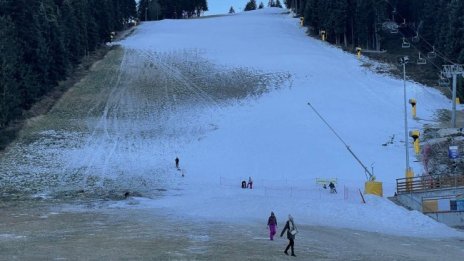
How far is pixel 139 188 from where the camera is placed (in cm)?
3412

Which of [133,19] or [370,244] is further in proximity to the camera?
[133,19]

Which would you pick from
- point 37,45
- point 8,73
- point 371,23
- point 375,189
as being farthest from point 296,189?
point 371,23

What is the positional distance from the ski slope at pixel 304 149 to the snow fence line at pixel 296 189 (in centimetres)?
6

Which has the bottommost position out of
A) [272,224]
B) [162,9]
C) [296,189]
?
[296,189]

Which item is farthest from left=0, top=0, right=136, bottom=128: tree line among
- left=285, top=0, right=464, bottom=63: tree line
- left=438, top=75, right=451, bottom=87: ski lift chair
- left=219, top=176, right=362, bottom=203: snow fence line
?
left=438, top=75, right=451, bottom=87: ski lift chair

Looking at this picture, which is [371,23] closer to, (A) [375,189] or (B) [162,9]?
(A) [375,189]

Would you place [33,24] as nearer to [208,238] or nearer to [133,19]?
[208,238]

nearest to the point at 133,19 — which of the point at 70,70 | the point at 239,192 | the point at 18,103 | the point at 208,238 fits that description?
the point at 70,70

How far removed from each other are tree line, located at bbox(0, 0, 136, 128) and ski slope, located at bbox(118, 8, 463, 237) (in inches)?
590

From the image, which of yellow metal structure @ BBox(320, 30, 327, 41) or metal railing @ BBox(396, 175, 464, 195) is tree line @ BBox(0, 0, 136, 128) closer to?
metal railing @ BBox(396, 175, 464, 195)

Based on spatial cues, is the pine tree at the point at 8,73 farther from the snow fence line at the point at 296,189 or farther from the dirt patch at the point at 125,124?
the snow fence line at the point at 296,189

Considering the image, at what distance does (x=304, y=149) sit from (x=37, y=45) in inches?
1128

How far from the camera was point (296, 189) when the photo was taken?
3447 centimetres

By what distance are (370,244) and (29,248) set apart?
11969mm
